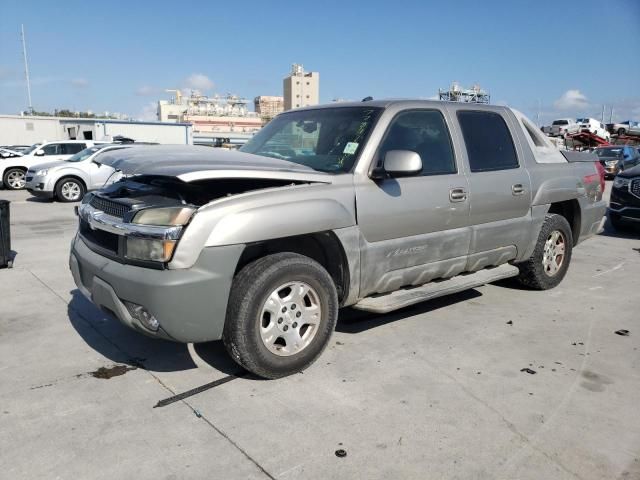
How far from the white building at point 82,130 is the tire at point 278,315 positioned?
106 feet

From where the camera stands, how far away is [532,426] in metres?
2.95

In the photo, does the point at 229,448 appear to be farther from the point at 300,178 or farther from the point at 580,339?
the point at 580,339

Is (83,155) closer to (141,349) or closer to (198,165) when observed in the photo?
(141,349)

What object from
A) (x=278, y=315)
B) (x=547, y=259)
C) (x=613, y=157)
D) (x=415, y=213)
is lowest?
(x=547, y=259)

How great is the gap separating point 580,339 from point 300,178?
2.72m

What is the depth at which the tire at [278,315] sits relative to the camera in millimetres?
3205

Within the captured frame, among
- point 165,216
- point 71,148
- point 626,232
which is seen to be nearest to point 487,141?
point 165,216

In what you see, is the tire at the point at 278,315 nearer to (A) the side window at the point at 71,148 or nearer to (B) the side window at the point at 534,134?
(B) the side window at the point at 534,134

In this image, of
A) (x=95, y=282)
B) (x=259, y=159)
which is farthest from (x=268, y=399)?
(x=259, y=159)

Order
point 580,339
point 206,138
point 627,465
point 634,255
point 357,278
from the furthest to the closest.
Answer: point 206,138
point 634,255
point 580,339
point 357,278
point 627,465

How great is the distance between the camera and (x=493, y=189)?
4609 millimetres

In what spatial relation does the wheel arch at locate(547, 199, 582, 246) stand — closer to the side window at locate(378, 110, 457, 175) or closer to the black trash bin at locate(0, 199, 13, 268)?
the side window at locate(378, 110, 457, 175)

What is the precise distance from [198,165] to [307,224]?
0.78m

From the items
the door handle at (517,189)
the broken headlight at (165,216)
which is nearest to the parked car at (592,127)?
the door handle at (517,189)
